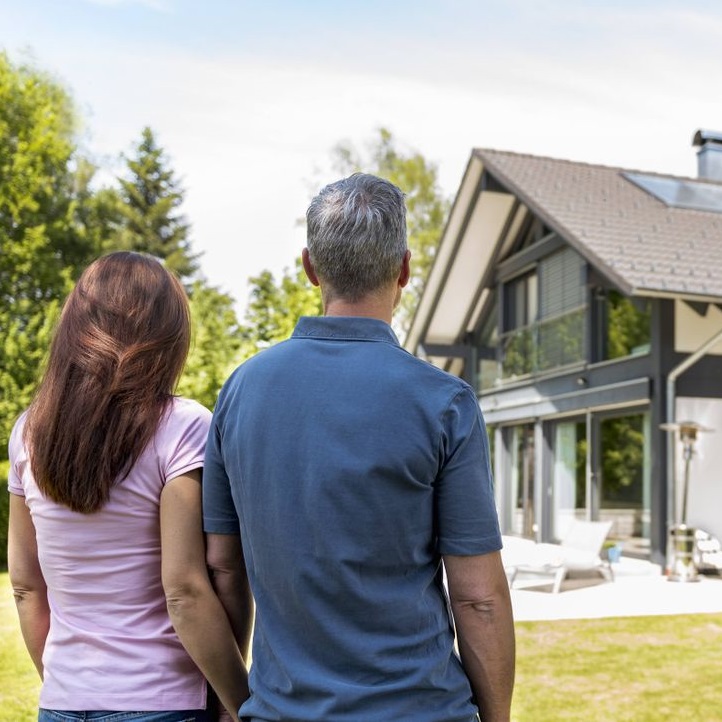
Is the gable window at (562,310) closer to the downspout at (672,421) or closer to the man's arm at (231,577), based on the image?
the downspout at (672,421)

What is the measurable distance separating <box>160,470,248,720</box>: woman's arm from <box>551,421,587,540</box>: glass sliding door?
13.8 m

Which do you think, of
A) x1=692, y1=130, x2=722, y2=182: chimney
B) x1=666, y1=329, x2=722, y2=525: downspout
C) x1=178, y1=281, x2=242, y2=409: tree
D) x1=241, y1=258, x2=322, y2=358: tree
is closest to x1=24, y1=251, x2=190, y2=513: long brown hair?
x1=178, y1=281, x2=242, y2=409: tree

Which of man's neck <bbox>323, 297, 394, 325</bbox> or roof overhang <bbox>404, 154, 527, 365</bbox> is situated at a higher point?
roof overhang <bbox>404, 154, 527, 365</bbox>

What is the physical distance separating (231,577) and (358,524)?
38 cm

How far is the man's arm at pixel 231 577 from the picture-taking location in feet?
6.23

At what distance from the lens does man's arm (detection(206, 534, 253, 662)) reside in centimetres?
190

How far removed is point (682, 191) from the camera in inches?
671

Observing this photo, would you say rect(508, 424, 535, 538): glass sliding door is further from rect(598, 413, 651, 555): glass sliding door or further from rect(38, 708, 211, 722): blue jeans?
rect(38, 708, 211, 722): blue jeans

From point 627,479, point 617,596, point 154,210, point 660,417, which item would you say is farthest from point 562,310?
point 154,210

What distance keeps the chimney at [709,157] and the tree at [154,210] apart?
25.4 meters

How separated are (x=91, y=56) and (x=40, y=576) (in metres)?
40.8

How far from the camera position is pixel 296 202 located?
3969 cm

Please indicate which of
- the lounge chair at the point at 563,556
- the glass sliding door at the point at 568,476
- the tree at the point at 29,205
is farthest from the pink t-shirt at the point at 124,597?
the tree at the point at 29,205

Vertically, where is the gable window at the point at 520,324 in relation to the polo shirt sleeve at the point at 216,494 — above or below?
above
